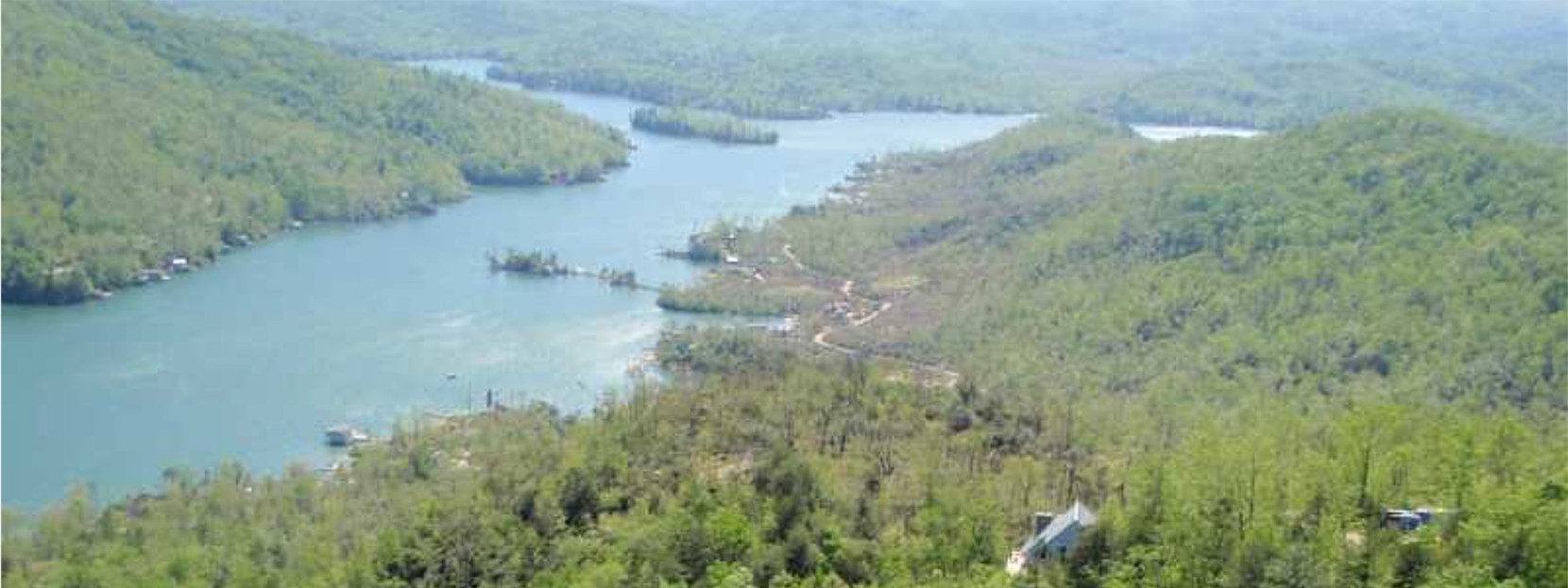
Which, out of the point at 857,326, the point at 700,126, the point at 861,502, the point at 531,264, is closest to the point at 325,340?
the point at 531,264

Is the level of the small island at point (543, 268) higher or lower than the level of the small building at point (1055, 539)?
lower

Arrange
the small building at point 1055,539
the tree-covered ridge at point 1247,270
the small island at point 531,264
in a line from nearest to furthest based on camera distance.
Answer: the small building at point 1055,539, the tree-covered ridge at point 1247,270, the small island at point 531,264

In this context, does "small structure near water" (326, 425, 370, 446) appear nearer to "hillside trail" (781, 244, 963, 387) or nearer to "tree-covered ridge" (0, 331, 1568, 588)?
"tree-covered ridge" (0, 331, 1568, 588)

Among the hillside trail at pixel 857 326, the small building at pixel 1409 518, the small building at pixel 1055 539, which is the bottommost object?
the hillside trail at pixel 857 326

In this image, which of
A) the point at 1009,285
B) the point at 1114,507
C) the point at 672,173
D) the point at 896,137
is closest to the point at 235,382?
the point at 1009,285

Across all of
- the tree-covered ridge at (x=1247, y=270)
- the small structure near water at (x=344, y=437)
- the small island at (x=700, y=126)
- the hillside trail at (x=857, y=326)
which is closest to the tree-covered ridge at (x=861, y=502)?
the small structure near water at (x=344, y=437)

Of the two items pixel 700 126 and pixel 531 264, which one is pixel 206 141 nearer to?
pixel 531 264

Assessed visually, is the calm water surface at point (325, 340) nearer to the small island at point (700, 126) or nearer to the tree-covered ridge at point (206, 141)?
the tree-covered ridge at point (206, 141)
